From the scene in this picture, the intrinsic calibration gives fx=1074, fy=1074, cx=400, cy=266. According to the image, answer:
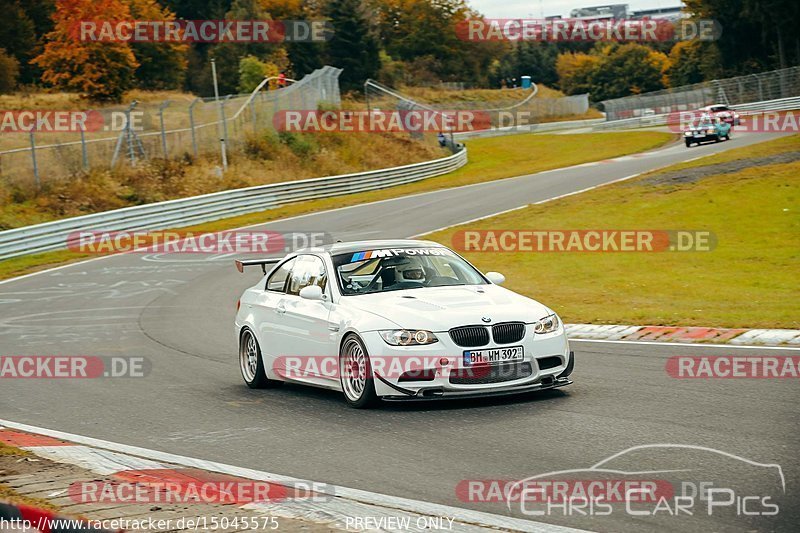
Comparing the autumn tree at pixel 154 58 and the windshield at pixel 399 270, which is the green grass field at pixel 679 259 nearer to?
the windshield at pixel 399 270

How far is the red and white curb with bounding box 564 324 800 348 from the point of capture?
1203cm

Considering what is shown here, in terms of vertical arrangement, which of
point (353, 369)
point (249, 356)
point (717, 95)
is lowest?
point (249, 356)

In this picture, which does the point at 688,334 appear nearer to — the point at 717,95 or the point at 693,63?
the point at 717,95

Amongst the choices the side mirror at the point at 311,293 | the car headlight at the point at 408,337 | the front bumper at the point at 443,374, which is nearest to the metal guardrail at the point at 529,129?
the side mirror at the point at 311,293

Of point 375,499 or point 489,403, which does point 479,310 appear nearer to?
point 489,403

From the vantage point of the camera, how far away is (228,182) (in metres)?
43.0

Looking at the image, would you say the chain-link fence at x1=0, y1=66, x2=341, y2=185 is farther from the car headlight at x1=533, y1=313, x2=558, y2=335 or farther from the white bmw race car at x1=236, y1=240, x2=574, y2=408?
the car headlight at x1=533, y1=313, x2=558, y2=335

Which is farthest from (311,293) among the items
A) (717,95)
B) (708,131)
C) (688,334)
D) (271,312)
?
(717,95)

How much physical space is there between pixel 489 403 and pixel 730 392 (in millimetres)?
2058

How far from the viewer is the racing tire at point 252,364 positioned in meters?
11.3

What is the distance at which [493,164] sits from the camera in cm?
5981

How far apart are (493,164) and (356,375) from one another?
51027 mm

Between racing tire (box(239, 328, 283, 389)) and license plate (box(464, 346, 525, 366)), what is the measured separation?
3.03m

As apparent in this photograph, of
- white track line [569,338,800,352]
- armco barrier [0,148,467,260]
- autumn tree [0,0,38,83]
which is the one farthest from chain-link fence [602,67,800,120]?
white track line [569,338,800,352]
